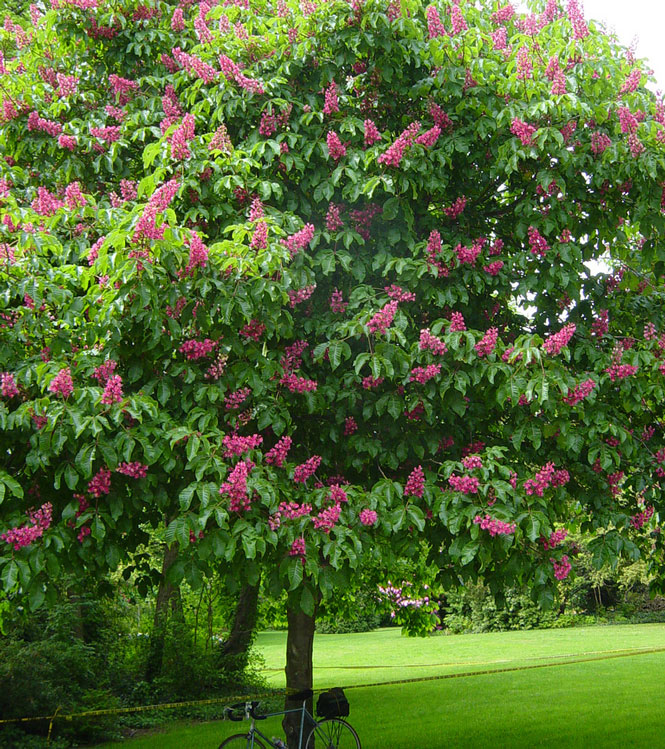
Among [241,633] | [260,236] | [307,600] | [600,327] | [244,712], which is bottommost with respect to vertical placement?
[241,633]

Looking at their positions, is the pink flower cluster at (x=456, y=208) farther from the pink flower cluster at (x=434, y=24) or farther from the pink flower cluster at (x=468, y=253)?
the pink flower cluster at (x=434, y=24)

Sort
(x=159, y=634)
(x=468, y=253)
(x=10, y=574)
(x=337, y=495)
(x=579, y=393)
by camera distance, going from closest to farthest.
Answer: (x=10, y=574), (x=337, y=495), (x=579, y=393), (x=468, y=253), (x=159, y=634)

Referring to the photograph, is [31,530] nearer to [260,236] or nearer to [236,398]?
[236,398]

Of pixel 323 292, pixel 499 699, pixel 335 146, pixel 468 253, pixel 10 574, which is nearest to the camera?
pixel 10 574

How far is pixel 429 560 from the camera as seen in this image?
5.72 metres

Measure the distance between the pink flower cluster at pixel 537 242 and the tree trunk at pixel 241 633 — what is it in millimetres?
10267

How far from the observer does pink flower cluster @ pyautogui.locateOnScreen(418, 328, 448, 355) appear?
5.28 metres

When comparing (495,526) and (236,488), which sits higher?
(236,488)

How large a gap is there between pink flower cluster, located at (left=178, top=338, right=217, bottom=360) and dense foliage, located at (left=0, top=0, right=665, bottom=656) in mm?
14

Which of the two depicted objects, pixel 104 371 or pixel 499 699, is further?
pixel 499 699

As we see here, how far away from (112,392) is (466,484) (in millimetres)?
2317

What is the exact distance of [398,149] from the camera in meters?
5.54

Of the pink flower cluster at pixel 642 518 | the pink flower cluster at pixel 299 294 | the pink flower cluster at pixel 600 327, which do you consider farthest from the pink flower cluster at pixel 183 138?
the pink flower cluster at pixel 642 518

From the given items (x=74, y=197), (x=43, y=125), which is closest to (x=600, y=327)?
(x=74, y=197)
